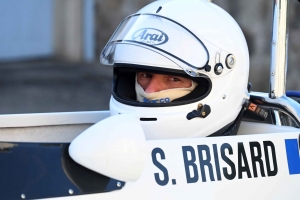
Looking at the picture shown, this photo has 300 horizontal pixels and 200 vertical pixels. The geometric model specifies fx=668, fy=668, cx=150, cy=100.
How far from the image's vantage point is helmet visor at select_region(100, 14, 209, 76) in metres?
2.70

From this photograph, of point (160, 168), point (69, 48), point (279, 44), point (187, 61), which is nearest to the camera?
point (160, 168)

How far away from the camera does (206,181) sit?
93.5 inches

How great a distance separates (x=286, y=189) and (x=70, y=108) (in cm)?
534

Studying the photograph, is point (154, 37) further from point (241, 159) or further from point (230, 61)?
point (241, 159)

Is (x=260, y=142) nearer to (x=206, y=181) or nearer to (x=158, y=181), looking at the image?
(x=206, y=181)

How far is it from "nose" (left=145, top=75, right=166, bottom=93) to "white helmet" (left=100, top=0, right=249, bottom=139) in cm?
8

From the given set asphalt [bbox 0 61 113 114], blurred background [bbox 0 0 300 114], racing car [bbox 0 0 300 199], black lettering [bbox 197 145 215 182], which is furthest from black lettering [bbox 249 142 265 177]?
blurred background [bbox 0 0 300 114]

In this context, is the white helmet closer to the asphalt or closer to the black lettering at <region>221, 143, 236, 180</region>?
the black lettering at <region>221, 143, 236, 180</region>

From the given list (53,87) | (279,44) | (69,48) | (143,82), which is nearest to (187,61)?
(143,82)

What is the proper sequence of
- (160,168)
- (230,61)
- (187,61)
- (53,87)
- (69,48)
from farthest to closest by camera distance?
(69,48) → (53,87) → (230,61) → (187,61) → (160,168)

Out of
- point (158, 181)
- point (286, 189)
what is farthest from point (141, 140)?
point (286, 189)

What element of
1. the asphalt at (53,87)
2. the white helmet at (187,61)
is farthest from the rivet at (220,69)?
the asphalt at (53,87)

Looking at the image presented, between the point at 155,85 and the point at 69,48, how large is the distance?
7739 millimetres

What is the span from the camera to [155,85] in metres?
2.83
